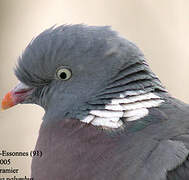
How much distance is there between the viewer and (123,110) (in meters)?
2.65

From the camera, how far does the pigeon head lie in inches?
107

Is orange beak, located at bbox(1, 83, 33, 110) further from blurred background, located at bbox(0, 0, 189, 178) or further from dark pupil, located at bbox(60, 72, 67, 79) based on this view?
blurred background, located at bbox(0, 0, 189, 178)

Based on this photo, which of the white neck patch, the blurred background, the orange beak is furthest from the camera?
the blurred background

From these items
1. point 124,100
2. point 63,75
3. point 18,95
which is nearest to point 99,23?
point 18,95

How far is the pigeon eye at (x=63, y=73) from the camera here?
2.83 meters

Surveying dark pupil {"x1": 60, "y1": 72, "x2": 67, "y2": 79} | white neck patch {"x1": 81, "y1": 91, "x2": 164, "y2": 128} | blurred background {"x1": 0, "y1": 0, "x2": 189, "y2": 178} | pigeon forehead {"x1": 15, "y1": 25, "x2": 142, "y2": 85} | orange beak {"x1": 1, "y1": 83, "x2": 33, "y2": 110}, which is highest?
pigeon forehead {"x1": 15, "y1": 25, "x2": 142, "y2": 85}

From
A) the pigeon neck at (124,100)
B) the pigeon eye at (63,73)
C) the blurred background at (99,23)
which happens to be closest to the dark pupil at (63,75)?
the pigeon eye at (63,73)

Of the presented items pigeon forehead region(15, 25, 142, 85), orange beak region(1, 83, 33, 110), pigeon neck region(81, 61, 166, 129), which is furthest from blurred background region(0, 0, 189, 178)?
pigeon neck region(81, 61, 166, 129)

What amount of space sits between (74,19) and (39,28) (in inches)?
18.5

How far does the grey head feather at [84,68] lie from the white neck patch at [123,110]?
4cm

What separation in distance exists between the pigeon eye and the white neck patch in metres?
0.28

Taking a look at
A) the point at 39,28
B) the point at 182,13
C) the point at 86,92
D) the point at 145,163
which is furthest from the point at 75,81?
A: the point at 182,13

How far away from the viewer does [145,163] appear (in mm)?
2414

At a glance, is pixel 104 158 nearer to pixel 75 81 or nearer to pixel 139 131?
pixel 139 131
